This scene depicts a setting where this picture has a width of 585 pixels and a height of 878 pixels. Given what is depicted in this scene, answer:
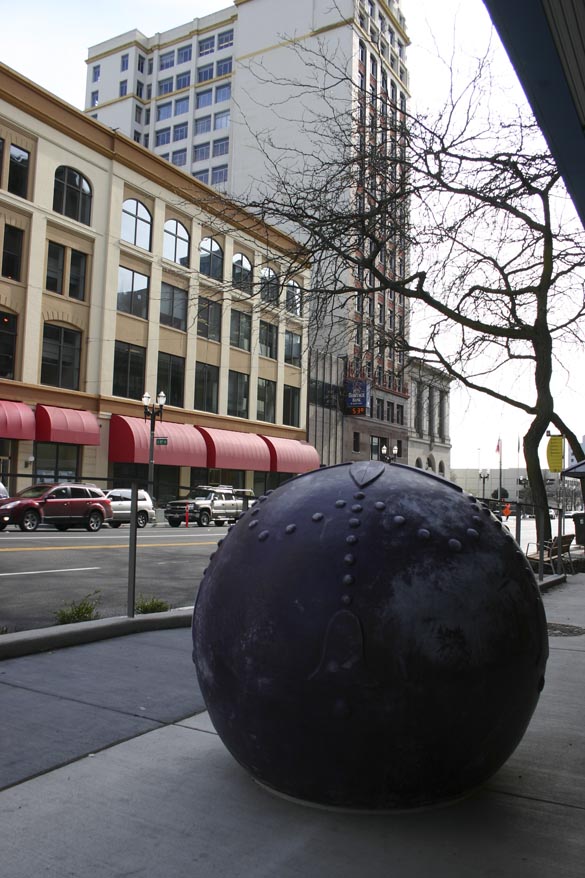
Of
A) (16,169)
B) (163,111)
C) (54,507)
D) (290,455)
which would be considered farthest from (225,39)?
(54,507)

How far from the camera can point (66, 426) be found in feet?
102

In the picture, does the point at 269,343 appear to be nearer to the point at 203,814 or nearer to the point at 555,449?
the point at 555,449

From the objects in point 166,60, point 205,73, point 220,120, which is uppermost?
point 166,60

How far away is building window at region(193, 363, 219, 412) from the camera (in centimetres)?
4109

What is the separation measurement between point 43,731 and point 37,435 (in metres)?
28.0

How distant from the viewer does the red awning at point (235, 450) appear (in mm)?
39688

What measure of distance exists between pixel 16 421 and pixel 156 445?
7.73 meters

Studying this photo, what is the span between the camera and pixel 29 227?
3089 cm

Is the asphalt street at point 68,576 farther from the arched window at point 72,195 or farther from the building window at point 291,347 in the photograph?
the building window at point 291,347

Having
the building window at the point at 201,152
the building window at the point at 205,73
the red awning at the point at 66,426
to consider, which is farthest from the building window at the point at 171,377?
the building window at the point at 205,73

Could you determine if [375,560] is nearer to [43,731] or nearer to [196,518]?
[43,731]

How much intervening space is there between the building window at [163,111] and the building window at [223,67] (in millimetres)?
6593

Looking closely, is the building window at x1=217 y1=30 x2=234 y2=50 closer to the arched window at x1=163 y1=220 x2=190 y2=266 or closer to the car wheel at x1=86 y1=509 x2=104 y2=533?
the arched window at x1=163 y1=220 x2=190 y2=266

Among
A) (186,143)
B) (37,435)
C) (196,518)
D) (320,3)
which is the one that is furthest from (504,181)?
(186,143)
